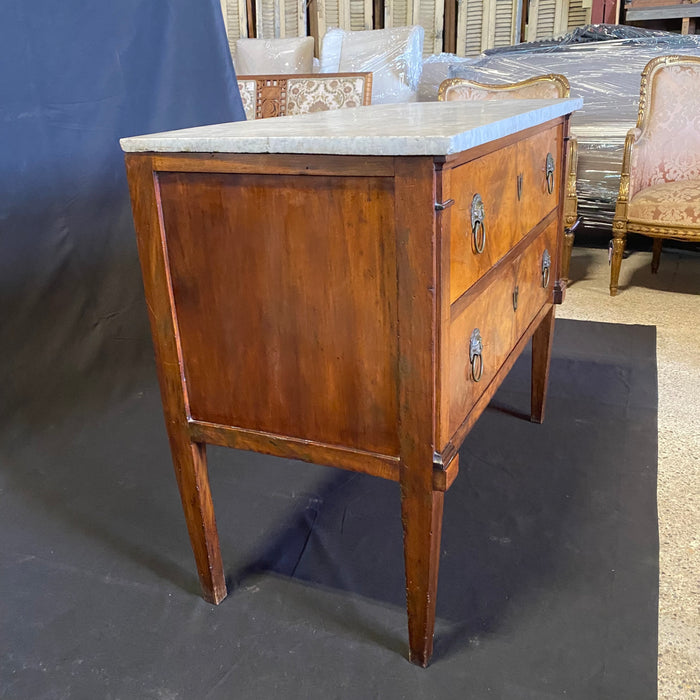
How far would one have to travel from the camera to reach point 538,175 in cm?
157

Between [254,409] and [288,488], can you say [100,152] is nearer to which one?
[288,488]

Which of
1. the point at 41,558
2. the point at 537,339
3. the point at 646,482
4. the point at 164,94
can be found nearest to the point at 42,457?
the point at 41,558

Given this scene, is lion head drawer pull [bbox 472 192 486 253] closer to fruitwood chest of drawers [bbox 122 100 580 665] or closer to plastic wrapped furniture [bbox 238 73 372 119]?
fruitwood chest of drawers [bbox 122 100 580 665]

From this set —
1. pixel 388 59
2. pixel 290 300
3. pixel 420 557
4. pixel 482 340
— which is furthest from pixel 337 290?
pixel 388 59

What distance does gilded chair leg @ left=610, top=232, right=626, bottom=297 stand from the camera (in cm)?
334

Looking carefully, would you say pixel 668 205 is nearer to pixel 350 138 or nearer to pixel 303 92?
pixel 303 92

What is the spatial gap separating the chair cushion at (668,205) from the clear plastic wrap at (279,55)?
333 centimetres

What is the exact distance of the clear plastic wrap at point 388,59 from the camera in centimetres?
494

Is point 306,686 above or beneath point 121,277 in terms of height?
beneath

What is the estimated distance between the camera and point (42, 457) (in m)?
2.00

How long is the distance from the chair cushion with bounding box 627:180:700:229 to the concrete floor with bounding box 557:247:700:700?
40 centimetres

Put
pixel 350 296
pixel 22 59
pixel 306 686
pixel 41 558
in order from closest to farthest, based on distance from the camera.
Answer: pixel 350 296 < pixel 306 686 < pixel 41 558 < pixel 22 59

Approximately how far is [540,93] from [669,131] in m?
0.68

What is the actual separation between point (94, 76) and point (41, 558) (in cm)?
146
